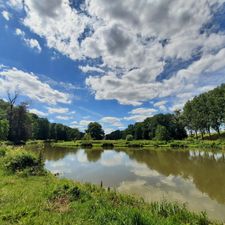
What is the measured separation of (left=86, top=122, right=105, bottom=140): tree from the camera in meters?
110

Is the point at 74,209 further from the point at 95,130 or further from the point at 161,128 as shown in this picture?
the point at 95,130

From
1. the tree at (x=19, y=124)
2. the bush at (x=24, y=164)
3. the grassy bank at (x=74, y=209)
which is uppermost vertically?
the tree at (x=19, y=124)

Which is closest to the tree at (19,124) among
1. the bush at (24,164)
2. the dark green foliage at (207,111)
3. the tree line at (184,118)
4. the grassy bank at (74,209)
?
the tree line at (184,118)

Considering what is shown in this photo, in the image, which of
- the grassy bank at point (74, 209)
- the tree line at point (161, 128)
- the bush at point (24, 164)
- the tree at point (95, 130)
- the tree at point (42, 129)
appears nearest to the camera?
the grassy bank at point (74, 209)

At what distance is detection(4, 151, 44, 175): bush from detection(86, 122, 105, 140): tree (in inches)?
3683

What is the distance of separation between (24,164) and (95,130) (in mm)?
95782

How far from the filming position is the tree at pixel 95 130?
110062 millimetres

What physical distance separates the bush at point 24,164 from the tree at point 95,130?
307ft

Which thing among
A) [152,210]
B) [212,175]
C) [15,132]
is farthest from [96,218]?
[15,132]

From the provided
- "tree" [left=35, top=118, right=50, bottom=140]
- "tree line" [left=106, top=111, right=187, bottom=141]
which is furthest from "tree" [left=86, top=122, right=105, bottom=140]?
"tree" [left=35, top=118, right=50, bottom=140]

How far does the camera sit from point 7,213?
709 cm

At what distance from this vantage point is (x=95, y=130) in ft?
364

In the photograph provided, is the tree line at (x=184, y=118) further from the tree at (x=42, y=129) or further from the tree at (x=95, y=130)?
the tree at (x=42, y=129)

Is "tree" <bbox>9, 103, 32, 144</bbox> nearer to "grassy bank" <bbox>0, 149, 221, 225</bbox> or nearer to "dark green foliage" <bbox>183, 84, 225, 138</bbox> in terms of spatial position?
"dark green foliage" <bbox>183, 84, 225, 138</bbox>
